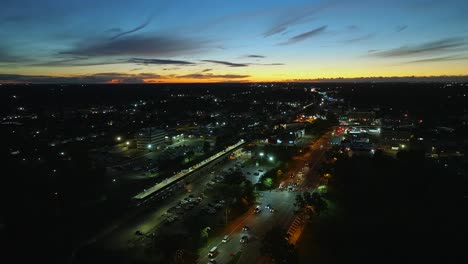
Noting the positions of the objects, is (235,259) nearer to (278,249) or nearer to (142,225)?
(278,249)

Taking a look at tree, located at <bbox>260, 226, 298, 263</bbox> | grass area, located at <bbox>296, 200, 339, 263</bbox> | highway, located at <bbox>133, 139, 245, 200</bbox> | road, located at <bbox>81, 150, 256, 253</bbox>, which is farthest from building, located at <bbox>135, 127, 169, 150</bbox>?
tree, located at <bbox>260, 226, 298, 263</bbox>

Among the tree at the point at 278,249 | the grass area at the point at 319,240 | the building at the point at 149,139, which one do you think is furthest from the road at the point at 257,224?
the building at the point at 149,139

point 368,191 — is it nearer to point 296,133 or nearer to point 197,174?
point 197,174

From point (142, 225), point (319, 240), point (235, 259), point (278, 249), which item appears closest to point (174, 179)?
point (142, 225)

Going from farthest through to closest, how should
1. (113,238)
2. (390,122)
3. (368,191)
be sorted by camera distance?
1. (390,122)
2. (368,191)
3. (113,238)

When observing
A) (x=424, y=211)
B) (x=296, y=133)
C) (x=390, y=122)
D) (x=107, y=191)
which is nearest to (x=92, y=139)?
(x=107, y=191)

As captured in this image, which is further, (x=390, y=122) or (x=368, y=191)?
(x=390, y=122)

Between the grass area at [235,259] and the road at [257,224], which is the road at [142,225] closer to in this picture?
the road at [257,224]

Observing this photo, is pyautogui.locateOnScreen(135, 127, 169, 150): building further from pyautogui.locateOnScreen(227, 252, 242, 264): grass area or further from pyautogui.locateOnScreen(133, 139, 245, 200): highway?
pyautogui.locateOnScreen(227, 252, 242, 264): grass area

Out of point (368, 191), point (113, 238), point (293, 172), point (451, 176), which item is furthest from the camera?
point (293, 172)
